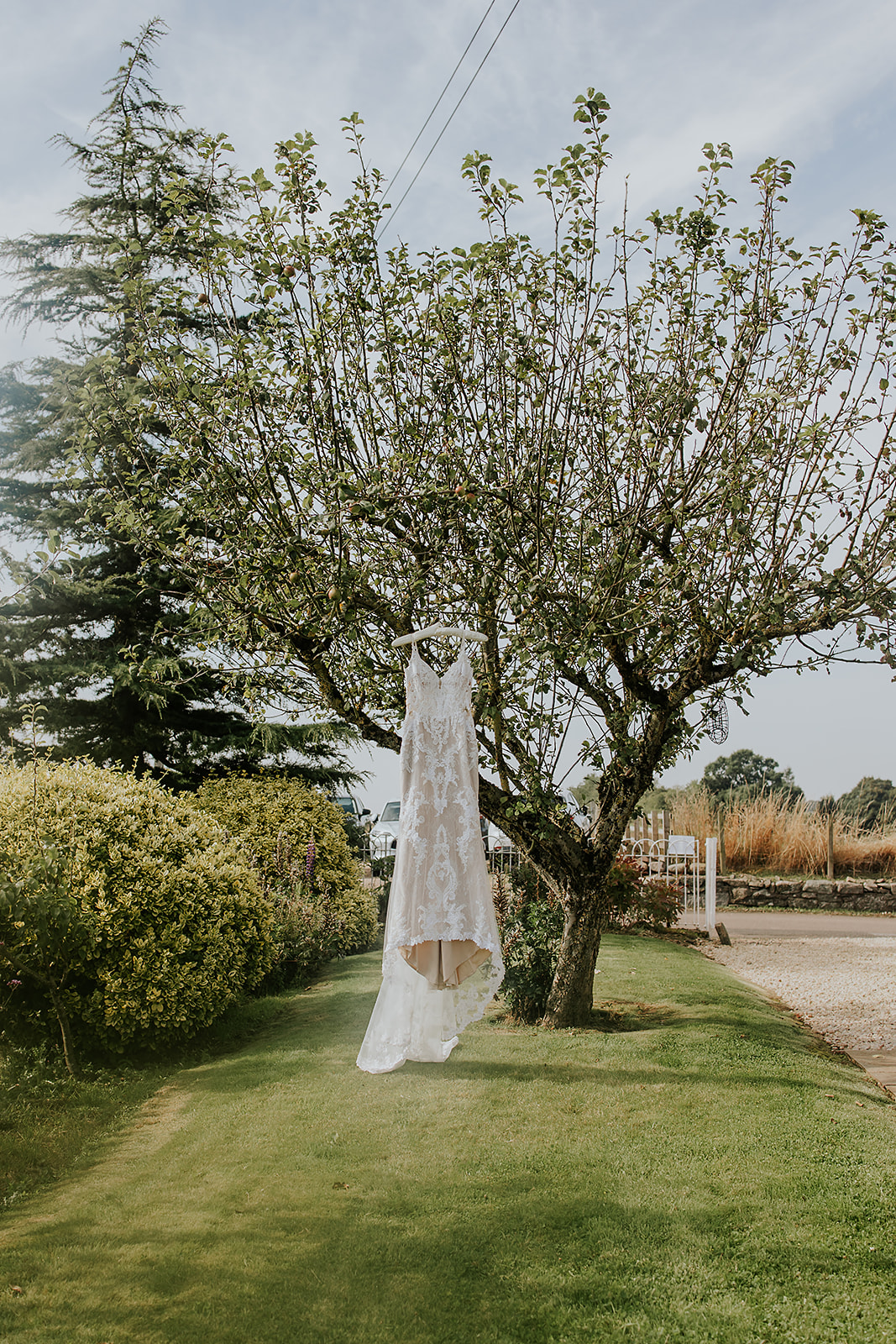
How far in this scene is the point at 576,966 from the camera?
22.1 feet

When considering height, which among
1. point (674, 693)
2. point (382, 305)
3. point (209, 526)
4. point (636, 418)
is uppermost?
point (382, 305)

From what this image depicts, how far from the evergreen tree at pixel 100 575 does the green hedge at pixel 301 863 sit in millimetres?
846

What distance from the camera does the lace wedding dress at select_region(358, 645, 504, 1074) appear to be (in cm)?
445

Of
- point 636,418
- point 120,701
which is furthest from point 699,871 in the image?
point 636,418

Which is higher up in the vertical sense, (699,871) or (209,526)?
(209,526)

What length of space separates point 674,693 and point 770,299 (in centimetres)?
266

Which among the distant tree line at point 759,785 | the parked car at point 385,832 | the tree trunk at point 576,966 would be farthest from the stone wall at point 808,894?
the tree trunk at point 576,966

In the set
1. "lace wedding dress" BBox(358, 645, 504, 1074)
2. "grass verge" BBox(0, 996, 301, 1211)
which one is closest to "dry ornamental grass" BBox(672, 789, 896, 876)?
"grass verge" BBox(0, 996, 301, 1211)

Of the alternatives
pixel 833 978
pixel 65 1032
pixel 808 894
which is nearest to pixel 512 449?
pixel 65 1032

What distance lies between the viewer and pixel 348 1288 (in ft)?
11.2

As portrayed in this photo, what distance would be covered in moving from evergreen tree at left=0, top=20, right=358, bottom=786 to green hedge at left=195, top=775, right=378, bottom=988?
0.85m

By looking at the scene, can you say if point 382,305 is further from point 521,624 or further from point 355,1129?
point 355,1129

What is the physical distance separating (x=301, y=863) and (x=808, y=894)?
1195cm

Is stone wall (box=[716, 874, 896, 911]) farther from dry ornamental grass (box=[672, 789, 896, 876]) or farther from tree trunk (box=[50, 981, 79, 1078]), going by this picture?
tree trunk (box=[50, 981, 79, 1078])
